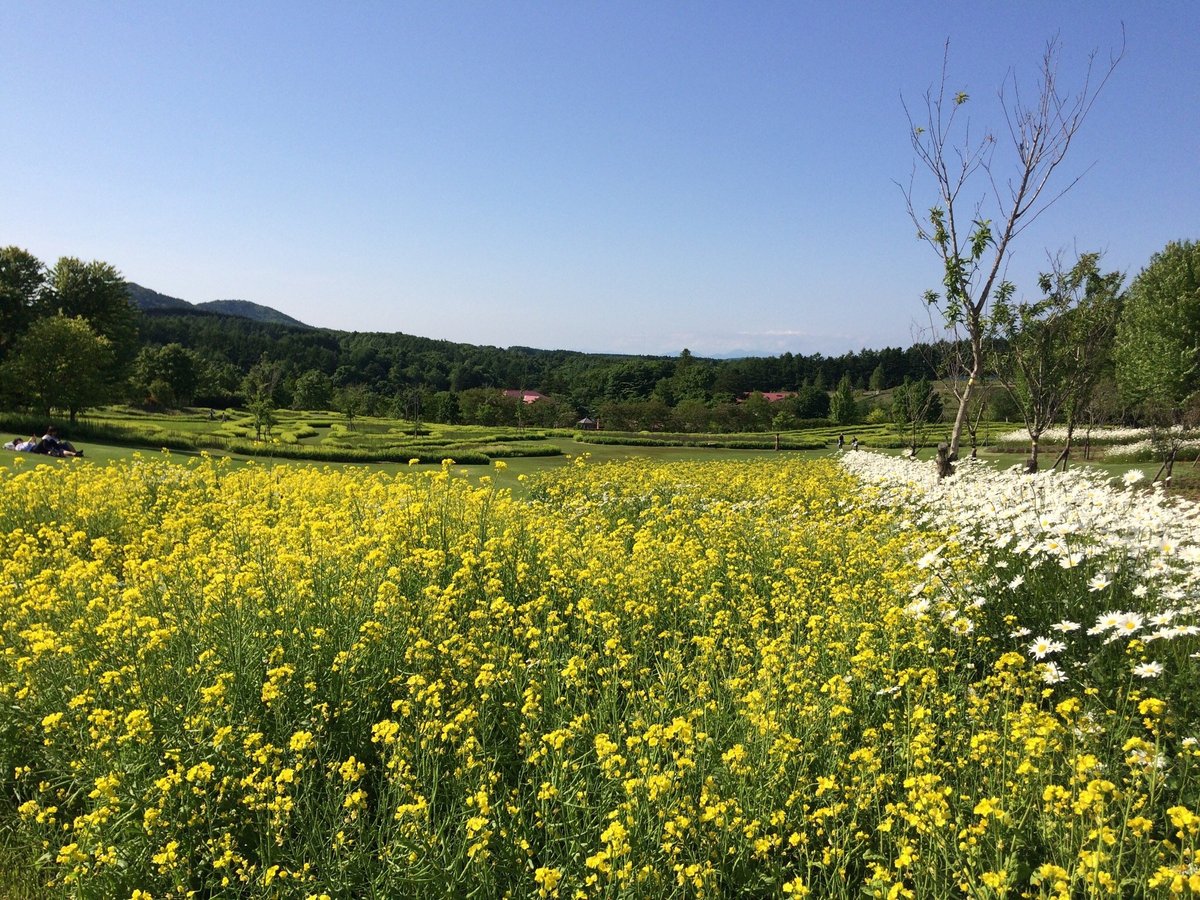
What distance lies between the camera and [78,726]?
12.8 ft

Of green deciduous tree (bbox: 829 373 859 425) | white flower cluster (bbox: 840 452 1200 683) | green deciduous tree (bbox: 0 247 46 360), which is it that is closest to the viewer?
white flower cluster (bbox: 840 452 1200 683)

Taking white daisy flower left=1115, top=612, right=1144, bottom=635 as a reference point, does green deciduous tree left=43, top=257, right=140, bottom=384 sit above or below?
above

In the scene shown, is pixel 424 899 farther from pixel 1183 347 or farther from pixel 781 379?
pixel 781 379

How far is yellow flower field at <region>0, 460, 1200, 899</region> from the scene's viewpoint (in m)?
2.85

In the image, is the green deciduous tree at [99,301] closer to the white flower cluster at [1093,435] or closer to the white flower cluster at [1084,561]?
the white flower cluster at [1084,561]

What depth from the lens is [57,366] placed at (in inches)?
1372

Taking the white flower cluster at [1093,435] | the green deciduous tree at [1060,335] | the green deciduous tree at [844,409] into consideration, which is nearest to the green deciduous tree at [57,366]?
the green deciduous tree at [1060,335]

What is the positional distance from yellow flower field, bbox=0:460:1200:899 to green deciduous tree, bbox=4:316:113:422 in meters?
36.8

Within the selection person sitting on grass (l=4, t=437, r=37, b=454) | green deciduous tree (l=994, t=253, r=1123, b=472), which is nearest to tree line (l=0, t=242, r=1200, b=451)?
green deciduous tree (l=994, t=253, r=1123, b=472)

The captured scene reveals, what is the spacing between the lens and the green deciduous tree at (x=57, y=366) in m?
34.7

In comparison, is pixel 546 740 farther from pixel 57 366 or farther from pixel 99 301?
pixel 99 301

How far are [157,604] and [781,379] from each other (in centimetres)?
10606

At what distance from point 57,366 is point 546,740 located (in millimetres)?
42021

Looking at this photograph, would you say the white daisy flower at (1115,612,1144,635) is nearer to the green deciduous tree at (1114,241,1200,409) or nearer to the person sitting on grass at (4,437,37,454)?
the person sitting on grass at (4,437,37,454)
